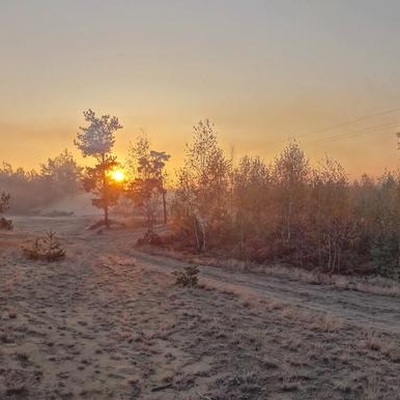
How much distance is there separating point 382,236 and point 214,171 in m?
16.0

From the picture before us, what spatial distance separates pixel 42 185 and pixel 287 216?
300 feet

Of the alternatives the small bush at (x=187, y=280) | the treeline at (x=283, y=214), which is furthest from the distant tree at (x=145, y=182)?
the small bush at (x=187, y=280)

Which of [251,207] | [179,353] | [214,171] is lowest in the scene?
[179,353]

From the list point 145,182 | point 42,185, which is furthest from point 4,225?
point 42,185

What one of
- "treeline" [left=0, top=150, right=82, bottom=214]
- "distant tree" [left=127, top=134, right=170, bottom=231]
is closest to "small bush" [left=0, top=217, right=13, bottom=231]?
"distant tree" [left=127, top=134, right=170, bottom=231]

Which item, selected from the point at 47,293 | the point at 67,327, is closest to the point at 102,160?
the point at 47,293

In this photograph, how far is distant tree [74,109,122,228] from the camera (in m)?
69.4

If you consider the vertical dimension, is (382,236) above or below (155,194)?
below

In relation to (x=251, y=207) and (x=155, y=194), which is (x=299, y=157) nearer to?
(x=251, y=207)

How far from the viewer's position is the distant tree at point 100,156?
228 ft

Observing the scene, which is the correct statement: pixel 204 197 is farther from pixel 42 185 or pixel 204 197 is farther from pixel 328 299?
pixel 42 185

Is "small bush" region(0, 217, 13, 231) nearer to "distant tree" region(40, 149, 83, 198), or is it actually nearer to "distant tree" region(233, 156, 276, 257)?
"distant tree" region(233, 156, 276, 257)

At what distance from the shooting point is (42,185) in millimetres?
125125

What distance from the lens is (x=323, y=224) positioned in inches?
1608
